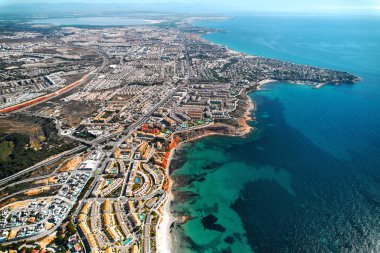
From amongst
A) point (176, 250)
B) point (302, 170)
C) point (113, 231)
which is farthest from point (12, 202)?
point (302, 170)

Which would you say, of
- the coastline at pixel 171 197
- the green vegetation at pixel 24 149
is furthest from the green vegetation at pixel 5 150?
the coastline at pixel 171 197

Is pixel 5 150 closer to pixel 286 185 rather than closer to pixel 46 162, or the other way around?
pixel 46 162

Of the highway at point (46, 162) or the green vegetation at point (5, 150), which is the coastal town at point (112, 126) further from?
the green vegetation at point (5, 150)

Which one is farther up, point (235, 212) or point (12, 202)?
point (12, 202)

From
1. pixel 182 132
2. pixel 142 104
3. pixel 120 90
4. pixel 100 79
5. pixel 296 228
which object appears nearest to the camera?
pixel 296 228

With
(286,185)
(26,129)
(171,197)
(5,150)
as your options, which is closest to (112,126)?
(26,129)

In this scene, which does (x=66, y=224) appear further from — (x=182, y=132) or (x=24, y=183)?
(x=182, y=132)
